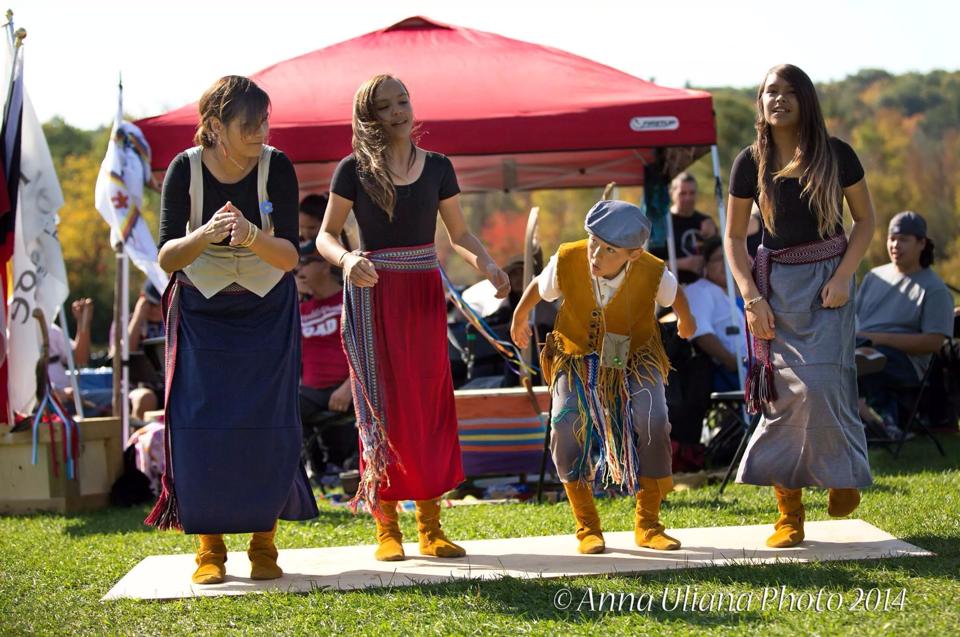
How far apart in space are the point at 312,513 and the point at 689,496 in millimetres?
2509

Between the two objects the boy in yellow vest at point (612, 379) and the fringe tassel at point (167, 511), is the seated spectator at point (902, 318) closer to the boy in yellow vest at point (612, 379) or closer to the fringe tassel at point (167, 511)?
the boy in yellow vest at point (612, 379)

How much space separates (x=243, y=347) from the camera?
420 cm

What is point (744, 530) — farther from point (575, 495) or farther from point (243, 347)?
point (243, 347)

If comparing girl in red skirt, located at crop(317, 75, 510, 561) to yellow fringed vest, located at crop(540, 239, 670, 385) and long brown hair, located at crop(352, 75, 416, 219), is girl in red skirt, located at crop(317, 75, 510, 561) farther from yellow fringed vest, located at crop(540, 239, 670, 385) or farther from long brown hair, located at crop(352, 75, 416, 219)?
yellow fringed vest, located at crop(540, 239, 670, 385)

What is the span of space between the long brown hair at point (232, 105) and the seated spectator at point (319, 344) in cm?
313

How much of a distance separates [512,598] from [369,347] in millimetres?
1226

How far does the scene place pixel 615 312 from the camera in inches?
180

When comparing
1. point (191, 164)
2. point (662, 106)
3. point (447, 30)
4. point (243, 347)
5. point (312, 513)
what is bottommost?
point (312, 513)

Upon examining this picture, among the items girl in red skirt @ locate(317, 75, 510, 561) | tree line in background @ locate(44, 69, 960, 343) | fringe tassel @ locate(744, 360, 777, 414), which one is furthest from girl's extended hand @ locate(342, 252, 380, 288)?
tree line in background @ locate(44, 69, 960, 343)

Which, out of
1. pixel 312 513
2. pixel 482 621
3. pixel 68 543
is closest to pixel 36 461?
pixel 68 543

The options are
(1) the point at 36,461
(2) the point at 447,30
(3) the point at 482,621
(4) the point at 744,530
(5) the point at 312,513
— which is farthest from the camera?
(2) the point at 447,30

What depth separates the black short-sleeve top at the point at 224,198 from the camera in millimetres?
4152

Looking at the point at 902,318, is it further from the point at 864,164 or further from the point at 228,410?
the point at 864,164

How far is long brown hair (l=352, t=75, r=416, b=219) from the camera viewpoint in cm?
452
